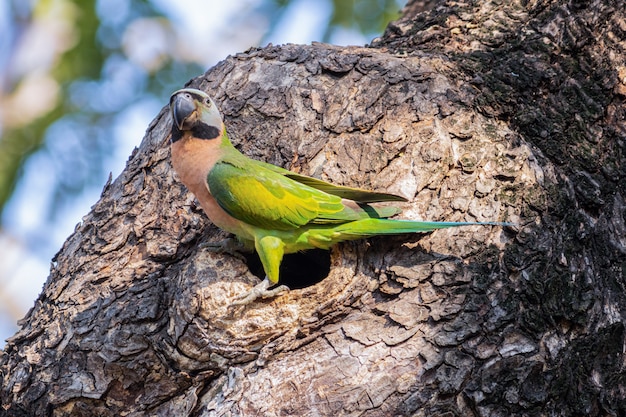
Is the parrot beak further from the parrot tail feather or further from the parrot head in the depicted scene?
the parrot tail feather

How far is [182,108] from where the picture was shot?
4090 millimetres

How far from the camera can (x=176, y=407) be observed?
383 centimetres

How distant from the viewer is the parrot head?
4105 mm

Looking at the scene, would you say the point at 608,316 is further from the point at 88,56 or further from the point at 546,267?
the point at 88,56

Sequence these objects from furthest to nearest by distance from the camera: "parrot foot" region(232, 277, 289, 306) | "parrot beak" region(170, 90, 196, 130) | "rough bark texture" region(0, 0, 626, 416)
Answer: "parrot beak" region(170, 90, 196, 130)
"parrot foot" region(232, 277, 289, 306)
"rough bark texture" region(0, 0, 626, 416)

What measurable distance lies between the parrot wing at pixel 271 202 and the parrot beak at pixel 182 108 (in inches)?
17.1

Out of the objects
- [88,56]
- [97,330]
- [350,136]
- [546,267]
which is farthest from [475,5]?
[88,56]

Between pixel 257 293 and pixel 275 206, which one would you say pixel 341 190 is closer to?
pixel 275 206

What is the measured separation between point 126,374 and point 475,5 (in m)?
3.58

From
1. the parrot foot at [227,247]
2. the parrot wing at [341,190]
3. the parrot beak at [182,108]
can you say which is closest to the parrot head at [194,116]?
the parrot beak at [182,108]

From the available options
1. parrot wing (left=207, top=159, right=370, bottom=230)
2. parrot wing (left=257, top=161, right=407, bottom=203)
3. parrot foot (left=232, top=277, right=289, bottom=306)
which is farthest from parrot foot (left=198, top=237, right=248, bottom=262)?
parrot wing (left=257, top=161, right=407, bottom=203)

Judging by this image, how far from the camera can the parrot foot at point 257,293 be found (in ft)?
11.9

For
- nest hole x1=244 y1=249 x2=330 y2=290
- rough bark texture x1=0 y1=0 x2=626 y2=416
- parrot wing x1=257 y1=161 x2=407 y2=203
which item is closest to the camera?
rough bark texture x1=0 y1=0 x2=626 y2=416

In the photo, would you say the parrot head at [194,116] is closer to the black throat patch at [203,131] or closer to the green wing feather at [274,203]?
the black throat patch at [203,131]
